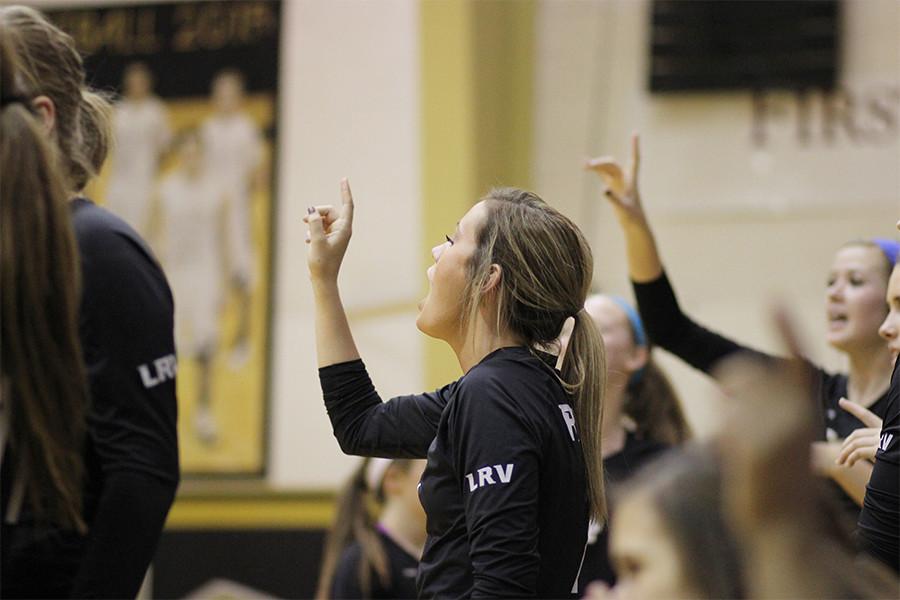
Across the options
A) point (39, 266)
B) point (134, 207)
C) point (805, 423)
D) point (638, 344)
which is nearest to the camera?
point (805, 423)

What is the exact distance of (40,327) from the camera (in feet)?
5.57

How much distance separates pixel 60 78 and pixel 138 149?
5.38 m

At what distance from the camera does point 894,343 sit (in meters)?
2.35

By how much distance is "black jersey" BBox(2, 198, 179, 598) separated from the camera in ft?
5.67

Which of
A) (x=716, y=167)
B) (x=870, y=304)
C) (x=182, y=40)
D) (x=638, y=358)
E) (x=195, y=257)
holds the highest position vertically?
(x=182, y=40)

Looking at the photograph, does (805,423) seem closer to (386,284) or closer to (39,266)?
(39,266)

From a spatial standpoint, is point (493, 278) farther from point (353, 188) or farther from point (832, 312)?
point (353, 188)

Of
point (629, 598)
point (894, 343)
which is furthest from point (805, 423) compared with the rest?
point (894, 343)

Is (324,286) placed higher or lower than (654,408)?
higher

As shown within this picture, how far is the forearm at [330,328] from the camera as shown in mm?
2248

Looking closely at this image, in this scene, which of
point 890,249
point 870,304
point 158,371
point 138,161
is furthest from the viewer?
point 138,161

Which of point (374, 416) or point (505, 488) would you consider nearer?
point (505, 488)

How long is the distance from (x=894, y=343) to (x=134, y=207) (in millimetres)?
5461

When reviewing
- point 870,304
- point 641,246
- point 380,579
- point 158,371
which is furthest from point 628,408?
point 158,371
